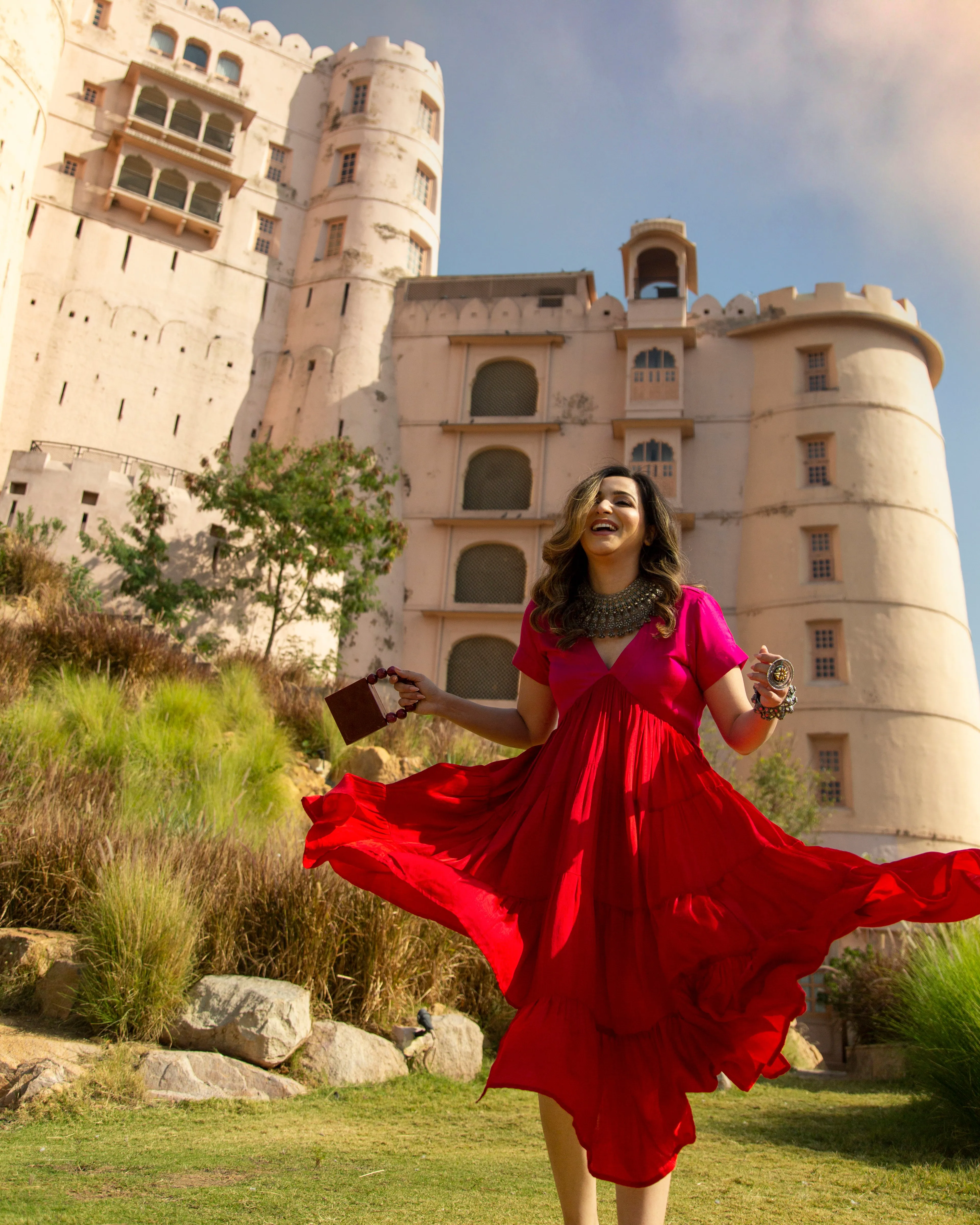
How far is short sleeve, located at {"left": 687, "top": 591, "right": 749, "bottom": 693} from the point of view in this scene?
2.91 metres

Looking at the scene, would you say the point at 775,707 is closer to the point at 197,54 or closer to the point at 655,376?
the point at 655,376

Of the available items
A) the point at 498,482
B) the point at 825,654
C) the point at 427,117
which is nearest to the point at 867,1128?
the point at 825,654

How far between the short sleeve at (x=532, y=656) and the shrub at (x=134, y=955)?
3.51m

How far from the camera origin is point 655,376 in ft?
86.2

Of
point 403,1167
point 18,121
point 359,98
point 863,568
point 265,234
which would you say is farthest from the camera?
point 359,98

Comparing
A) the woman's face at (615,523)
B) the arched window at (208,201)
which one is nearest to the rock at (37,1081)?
the woman's face at (615,523)

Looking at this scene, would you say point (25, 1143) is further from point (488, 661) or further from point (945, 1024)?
point (488, 661)

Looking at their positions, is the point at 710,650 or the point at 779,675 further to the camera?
the point at 710,650

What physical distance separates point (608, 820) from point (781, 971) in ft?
1.97

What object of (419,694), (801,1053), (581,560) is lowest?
(801,1053)

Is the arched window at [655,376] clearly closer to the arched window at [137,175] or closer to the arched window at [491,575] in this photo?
the arched window at [491,575]

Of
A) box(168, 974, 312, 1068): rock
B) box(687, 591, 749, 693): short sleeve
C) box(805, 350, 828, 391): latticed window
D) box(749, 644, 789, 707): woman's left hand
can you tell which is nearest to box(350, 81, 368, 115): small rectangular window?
box(805, 350, 828, 391): latticed window

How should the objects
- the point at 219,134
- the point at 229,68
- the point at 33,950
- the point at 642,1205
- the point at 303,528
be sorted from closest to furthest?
1. the point at 642,1205
2. the point at 33,950
3. the point at 303,528
4. the point at 219,134
5. the point at 229,68

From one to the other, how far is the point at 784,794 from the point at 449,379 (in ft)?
53.1
